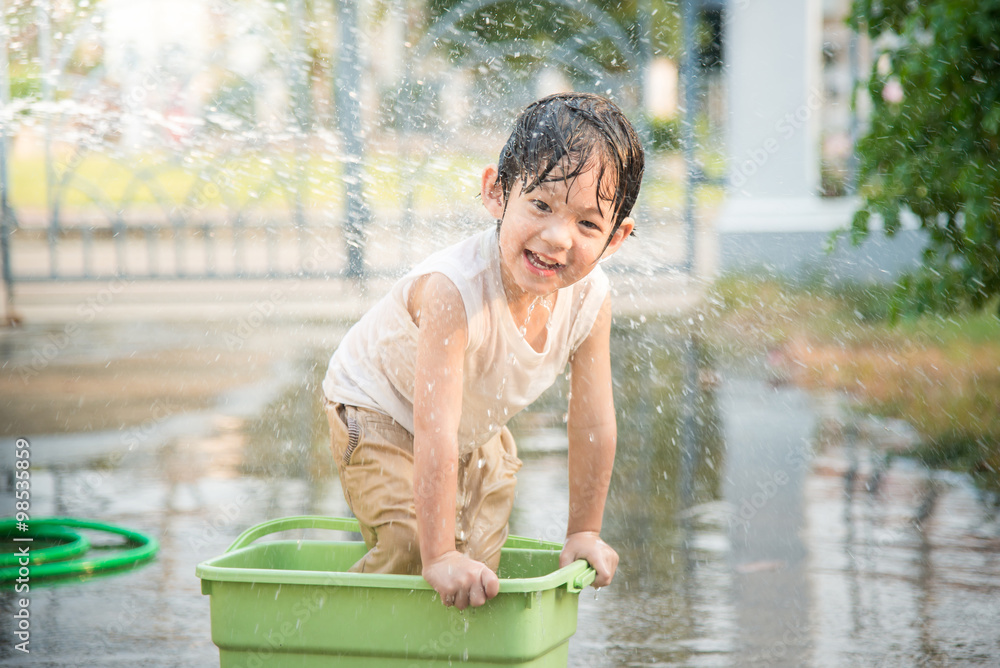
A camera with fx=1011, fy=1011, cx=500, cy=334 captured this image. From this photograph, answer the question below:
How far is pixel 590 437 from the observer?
6.63ft

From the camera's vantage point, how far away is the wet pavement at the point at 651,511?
233cm

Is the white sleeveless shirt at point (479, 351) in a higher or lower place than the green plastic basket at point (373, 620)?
higher

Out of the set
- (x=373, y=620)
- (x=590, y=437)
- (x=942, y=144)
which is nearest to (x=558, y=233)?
(x=590, y=437)

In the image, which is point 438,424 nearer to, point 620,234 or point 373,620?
point 373,620

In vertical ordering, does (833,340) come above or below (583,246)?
below

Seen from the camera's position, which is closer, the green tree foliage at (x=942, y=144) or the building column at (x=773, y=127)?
the green tree foliage at (x=942, y=144)

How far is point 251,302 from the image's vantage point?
30.4 feet

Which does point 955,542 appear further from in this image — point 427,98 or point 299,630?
point 427,98

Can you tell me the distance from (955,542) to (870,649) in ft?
2.90

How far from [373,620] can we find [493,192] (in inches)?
31.8

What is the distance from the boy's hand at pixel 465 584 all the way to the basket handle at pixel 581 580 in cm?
16

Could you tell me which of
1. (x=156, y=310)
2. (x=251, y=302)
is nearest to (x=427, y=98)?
(x=251, y=302)

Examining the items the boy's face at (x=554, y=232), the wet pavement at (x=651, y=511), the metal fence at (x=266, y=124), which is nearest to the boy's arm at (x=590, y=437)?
the boy's face at (x=554, y=232)

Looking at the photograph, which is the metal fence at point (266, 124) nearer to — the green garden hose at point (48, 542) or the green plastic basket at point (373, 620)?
the green garden hose at point (48, 542)
